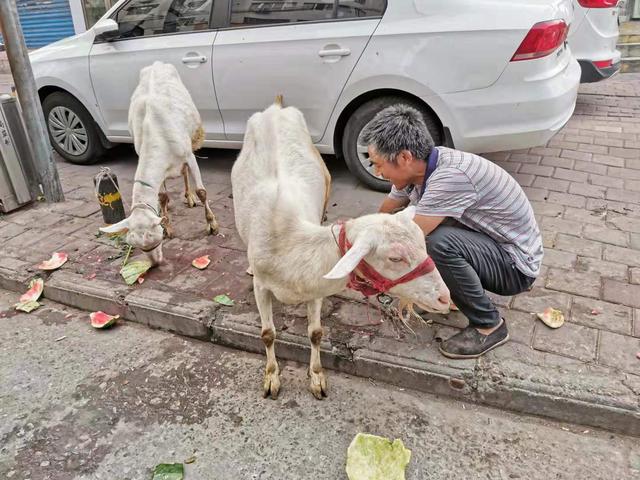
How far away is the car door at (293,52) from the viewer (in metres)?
5.05

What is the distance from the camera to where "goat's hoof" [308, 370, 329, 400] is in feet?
10.5

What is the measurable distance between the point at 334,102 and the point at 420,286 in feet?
11.0

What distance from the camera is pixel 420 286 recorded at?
2.45 m

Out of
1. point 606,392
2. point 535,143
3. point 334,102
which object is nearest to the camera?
point 606,392

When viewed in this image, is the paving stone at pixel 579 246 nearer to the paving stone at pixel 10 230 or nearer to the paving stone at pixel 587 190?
the paving stone at pixel 587 190

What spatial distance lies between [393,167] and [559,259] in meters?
1.96

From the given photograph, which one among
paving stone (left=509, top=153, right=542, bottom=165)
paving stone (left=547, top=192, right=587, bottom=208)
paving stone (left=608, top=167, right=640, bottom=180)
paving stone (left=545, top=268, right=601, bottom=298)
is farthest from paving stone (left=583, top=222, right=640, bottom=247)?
paving stone (left=509, top=153, right=542, bottom=165)

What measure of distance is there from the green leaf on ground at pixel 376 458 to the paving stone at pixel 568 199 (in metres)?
3.46

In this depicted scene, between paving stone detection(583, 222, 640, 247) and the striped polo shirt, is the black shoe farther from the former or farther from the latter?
paving stone detection(583, 222, 640, 247)

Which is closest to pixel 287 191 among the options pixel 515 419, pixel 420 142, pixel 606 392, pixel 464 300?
pixel 420 142

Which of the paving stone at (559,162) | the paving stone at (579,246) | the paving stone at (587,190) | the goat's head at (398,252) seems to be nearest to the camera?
the goat's head at (398,252)

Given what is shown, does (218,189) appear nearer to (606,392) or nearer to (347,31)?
(347,31)

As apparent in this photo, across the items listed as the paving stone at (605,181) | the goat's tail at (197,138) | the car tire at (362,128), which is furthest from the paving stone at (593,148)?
the goat's tail at (197,138)

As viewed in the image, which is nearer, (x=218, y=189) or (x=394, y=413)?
(x=394, y=413)
